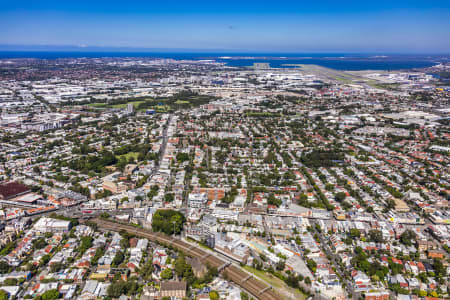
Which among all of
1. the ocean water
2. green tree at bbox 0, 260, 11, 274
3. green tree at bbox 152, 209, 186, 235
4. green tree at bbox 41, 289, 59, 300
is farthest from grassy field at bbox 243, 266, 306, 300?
the ocean water

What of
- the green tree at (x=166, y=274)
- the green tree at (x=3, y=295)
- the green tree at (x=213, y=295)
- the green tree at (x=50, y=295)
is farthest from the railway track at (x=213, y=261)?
the green tree at (x=3, y=295)

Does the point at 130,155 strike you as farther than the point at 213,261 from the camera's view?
Yes

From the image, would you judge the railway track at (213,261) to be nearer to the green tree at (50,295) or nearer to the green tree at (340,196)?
the green tree at (50,295)

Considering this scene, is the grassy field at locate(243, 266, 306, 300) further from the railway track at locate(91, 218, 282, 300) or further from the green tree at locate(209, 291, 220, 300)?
the green tree at locate(209, 291, 220, 300)

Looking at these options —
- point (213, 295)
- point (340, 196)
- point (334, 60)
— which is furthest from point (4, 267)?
point (334, 60)

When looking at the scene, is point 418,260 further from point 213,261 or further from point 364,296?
point 213,261

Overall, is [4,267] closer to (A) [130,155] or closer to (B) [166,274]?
(B) [166,274]

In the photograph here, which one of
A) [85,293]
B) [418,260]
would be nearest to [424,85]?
[418,260]
